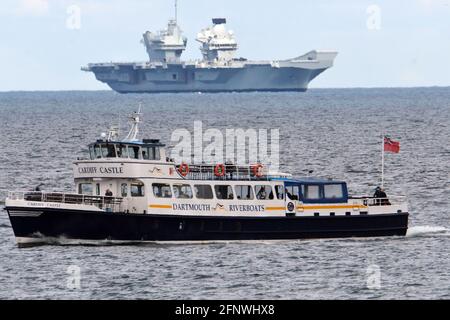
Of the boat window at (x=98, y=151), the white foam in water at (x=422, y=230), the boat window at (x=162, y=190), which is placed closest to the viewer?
the boat window at (x=162, y=190)

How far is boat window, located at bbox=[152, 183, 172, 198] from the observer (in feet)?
154

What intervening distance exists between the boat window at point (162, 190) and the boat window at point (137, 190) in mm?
465

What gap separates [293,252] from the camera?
4559 centimetres

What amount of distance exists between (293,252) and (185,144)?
64.6m

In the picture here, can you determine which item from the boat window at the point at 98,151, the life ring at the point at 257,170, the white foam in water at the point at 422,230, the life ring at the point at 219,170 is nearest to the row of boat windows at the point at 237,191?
the life ring at the point at 219,170

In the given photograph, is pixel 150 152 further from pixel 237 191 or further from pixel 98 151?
pixel 237 191

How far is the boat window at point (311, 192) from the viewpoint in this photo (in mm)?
47781

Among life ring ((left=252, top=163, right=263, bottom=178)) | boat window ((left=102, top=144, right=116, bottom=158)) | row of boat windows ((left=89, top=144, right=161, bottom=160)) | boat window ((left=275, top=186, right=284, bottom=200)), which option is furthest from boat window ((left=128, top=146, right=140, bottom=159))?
boat window ((left=275, top=186, right=284, bottom=200))

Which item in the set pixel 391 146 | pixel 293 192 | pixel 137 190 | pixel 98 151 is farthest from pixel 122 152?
pixel 391 146

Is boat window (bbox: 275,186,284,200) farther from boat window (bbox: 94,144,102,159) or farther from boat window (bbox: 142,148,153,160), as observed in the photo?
boat window (bbox: 94,144,102,159)

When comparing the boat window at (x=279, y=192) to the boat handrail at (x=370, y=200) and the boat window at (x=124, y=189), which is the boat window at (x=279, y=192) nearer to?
the boat handrail at (x=370, y=200)

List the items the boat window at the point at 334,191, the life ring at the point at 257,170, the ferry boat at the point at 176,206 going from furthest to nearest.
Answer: the life ring at the point at 257,170 → the boat window at the point at 334,191 → the ferry boat at the point at 176,206

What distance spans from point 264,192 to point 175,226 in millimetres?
3741
